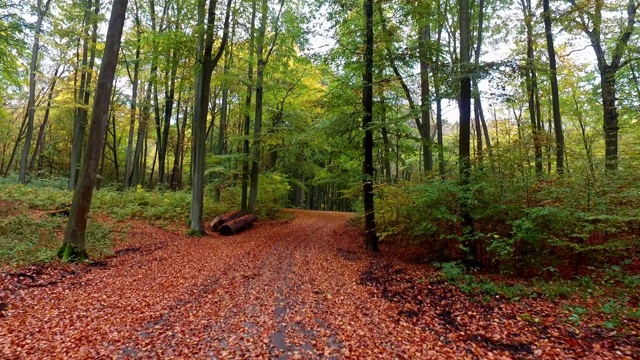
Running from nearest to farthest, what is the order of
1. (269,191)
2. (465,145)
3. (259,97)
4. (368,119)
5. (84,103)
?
1. (465,145)
2. (368,119)
3. (259,97)
4. (84,103)
5. (269,191)

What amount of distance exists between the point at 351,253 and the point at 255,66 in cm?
1043

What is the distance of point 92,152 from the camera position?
747cm

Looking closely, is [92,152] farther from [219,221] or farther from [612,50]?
[612,50]

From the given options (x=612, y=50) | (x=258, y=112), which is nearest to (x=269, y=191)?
(x=258, y=112)

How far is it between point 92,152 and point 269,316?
19.6ft

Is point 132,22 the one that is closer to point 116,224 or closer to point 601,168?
point 116,224

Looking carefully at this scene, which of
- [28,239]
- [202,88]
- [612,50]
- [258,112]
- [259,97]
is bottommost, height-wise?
[28,239]

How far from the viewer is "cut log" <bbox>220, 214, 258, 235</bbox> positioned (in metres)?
13.2

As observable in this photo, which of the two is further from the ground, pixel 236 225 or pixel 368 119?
pixel 368 119

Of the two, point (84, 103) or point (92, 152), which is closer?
point (92, 152)

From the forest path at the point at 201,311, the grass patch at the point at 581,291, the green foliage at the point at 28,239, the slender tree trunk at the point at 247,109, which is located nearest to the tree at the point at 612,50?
the grass patch at the point at 581,291

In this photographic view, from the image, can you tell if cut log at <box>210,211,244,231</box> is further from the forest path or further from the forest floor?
the forest floor

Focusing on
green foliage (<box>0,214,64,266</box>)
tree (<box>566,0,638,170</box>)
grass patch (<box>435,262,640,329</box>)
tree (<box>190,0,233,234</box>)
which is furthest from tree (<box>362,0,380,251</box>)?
green foliage (<box>0,214,64,266</box>)

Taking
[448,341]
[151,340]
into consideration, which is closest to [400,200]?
[448,341]
